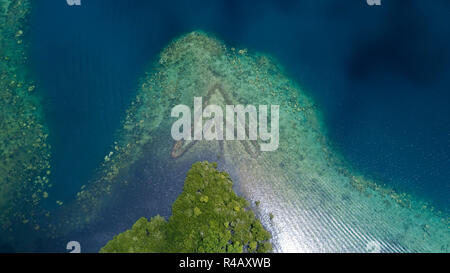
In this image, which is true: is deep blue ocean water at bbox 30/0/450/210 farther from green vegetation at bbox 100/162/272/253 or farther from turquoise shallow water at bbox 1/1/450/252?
green vegetation at bbox 100/162/272/253

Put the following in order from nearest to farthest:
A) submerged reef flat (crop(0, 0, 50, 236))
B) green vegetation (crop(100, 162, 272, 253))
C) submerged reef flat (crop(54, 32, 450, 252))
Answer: green vegetation (crop(100, 162, 272, 253)) < submerged reef flat (crop(0, 0, 50, 236)) < submerged reef flat (crop(54, 32, 450, 252))

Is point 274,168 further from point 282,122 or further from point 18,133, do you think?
point 18,133

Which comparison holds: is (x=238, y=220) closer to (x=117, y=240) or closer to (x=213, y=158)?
(x=213, y=158)

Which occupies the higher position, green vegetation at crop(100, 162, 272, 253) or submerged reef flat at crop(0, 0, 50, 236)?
submerged reef flat at crop(0, 0, 50, 236)

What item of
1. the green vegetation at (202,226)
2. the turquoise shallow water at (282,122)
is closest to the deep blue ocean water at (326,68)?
the turquoise shallow water at (282,122)

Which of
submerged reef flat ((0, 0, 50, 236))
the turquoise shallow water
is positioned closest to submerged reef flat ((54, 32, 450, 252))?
the turquoise shallow water

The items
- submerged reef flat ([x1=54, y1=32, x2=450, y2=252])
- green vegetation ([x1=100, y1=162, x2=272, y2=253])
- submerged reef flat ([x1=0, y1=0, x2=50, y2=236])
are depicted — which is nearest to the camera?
green vegetation ([x1=100, y1=162, x2=272, y2=253])
